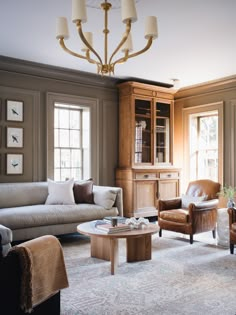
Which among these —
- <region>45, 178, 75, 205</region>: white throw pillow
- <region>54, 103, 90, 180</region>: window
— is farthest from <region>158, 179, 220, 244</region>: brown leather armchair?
<region>54, 103, 90, 180</region>: window

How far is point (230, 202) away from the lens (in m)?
4.43

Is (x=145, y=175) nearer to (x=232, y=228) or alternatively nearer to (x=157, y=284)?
(x=232, y=228)

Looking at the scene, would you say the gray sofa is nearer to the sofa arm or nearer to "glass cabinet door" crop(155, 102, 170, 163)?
the sofa arm

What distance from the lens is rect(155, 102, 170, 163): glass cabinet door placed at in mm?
6496

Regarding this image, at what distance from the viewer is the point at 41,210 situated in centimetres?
436

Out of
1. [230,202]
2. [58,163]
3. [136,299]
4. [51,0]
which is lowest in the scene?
[136,299]

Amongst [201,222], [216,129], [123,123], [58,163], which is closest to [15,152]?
[58,163]

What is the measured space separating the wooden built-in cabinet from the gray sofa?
902 millimetres

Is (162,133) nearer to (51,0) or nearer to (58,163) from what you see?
(58,163)

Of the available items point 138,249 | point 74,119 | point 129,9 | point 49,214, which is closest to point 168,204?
point 138,249

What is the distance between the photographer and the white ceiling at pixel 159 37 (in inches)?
130

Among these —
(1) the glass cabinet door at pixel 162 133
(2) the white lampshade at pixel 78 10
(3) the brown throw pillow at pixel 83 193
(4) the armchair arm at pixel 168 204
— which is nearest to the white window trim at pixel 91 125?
(3) the brown throw pillow at pixel 83 193

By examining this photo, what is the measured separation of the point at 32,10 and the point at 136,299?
291 cm

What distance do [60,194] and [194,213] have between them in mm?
1938
